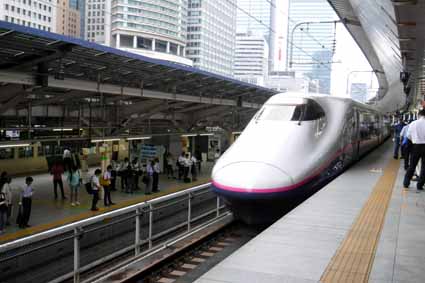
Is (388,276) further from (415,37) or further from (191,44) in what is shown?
(191,44)

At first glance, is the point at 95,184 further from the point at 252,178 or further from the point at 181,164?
the point at 181,164

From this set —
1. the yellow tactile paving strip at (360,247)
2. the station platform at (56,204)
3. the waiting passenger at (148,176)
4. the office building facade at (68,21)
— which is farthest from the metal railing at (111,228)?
the office building facade at (68,21)

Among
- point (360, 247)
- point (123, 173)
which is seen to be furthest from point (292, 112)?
Answer: point (123, 173)

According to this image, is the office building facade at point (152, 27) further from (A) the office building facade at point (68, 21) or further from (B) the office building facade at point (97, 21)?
(A) the office building facade at point (68, 21)

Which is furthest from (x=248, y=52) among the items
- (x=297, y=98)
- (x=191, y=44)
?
(x=297, y=98)

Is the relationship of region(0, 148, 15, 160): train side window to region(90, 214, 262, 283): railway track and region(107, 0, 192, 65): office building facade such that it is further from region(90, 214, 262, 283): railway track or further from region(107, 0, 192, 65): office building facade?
region(107, 0, 192, 65): office building facade

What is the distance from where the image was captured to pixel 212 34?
52031mm

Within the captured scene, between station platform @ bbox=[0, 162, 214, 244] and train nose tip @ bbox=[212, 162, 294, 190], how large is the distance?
17.3ft

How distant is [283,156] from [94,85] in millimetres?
6711

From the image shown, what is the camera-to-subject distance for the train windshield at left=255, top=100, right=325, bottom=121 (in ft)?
35.6

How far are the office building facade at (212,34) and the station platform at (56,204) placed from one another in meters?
26.4

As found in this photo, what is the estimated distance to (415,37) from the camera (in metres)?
11.6

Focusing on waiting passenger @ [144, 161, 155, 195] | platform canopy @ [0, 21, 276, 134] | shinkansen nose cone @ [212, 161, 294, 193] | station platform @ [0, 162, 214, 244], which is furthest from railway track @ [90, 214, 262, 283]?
waiting passenger @ [144, 161, 155, 195]

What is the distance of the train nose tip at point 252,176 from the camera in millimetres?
8586
